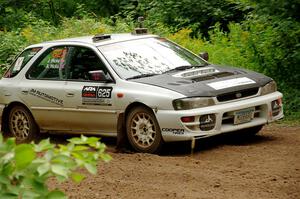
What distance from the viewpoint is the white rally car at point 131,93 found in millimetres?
9211

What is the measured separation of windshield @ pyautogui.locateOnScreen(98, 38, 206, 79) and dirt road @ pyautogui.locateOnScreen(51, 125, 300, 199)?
1058 millimetres

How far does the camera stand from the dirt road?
7.00m

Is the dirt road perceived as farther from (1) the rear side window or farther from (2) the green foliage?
(2) the green foliage

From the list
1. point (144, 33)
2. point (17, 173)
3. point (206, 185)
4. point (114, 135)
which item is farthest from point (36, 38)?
point (17, 173)

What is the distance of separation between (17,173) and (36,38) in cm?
1669

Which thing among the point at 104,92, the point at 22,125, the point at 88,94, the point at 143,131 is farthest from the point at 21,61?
the point at 143,131

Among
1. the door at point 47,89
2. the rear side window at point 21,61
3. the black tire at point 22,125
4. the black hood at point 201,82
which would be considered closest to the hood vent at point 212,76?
the black hood at point 201,82

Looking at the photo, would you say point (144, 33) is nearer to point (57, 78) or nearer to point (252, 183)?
point (57, 78)

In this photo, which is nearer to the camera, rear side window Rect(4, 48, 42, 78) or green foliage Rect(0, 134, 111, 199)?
green foliage Rect(0, 134, 111, 199)

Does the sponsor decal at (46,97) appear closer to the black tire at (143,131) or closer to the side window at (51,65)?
the side window at (51,65)

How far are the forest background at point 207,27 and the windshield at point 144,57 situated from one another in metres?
2.57

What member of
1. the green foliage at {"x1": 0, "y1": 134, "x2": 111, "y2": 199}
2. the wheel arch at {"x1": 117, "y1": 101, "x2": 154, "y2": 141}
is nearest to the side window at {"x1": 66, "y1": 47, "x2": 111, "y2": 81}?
the wheel arch at {"x1": 117, "y1": 101, "x2": 154, "y2": 141}

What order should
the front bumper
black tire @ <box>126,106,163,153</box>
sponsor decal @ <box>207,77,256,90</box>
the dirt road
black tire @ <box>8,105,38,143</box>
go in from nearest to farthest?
the dirt road < the front bumper < black tire @ <box>126,106,163,153</box> < sponsor decal @ <box>207,77,256,90</box> < black tire @ <box>8,105,38,143</box>

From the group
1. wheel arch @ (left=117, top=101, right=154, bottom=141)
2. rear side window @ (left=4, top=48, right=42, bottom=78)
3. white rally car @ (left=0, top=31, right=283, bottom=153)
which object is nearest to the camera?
white rally car @ (left=0, top=31, right=283, bottom=153)
